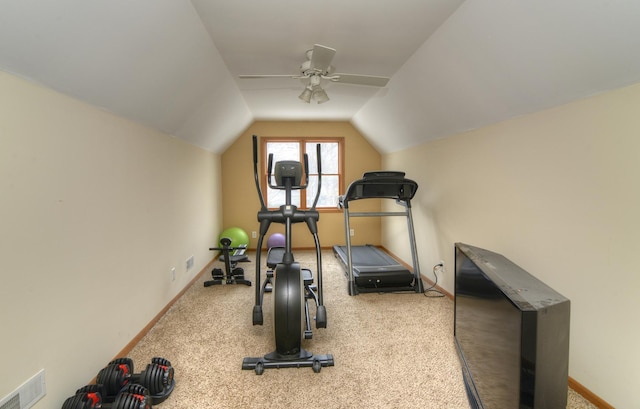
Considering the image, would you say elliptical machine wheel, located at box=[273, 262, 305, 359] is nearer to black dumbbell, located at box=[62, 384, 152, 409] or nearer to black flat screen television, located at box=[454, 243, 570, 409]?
black dumbbell, located at box=[62, 384, 152, 409]

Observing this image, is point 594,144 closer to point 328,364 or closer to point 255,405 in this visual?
point 328,364

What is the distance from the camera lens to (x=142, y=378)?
1.79 m

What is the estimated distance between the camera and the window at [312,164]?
5.82 m

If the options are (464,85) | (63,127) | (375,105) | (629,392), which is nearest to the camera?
(629,392)

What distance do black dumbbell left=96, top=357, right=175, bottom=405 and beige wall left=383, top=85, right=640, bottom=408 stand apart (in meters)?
2.56

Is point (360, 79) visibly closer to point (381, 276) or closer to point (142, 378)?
point (381, 276)

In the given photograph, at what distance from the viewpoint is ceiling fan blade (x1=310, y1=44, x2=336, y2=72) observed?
7.33ft

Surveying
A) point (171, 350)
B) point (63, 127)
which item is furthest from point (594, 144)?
point (171, 350)

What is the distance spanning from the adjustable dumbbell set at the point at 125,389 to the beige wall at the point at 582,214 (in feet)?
8.36

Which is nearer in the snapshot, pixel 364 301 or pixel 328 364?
pixel 328 364

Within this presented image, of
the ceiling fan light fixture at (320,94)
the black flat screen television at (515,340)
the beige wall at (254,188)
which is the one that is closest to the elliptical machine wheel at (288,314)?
the black flat screen television at (515,340)

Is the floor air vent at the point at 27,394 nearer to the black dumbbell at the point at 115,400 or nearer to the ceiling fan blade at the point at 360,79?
the black dumbbell at the point at 115,400

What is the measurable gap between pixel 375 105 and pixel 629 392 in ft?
12.2

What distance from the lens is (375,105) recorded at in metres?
4.27
